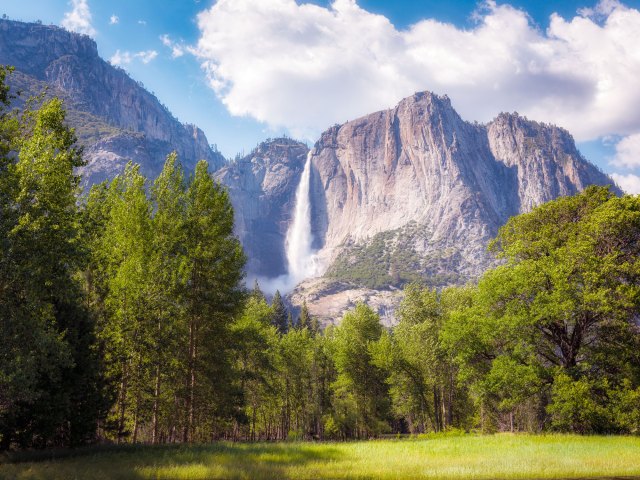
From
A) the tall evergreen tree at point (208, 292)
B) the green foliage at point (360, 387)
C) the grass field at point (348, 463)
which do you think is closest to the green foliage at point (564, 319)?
the grass field at point (348, 463)

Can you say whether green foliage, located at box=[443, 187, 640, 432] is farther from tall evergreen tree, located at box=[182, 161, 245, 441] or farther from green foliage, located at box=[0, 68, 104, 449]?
green foliage, located at box=[0, 68, 104, 449]

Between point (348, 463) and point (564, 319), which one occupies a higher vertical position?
point (564, 319)

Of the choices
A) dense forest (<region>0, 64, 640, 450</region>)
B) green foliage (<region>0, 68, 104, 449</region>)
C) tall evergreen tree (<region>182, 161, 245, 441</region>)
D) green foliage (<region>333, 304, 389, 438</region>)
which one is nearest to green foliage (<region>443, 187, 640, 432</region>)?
dense forest (<region>0, 64, 640, 450</region>)

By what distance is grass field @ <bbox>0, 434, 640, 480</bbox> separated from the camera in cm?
1436

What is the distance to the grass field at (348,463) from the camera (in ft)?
47.1

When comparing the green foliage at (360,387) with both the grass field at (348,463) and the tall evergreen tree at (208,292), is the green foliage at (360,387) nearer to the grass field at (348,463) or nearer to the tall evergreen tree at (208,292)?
the tall evergreen tree at (208,292)

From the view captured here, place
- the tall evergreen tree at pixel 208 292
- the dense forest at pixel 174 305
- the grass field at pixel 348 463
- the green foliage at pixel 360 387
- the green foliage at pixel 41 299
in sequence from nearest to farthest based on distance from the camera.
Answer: the green foliage at pixel 41 299 → the grass field at pixel 348 463 → the dense forest at pixel 174 305 → the tall evergreen tree at pixel 208 292 → the green foliage at pixel 360 387

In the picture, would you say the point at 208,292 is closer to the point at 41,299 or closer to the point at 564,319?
the point at 41,299

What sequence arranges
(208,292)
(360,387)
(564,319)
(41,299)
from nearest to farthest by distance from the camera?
(41,299) < (208,292) < (564,319) < (360,387)

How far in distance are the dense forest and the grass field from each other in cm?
291

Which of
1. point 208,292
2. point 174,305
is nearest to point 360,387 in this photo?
point 208,292

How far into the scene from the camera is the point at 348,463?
17750mm

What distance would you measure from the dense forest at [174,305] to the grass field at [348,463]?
2909 mm

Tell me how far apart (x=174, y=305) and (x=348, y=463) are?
11.5 metres
